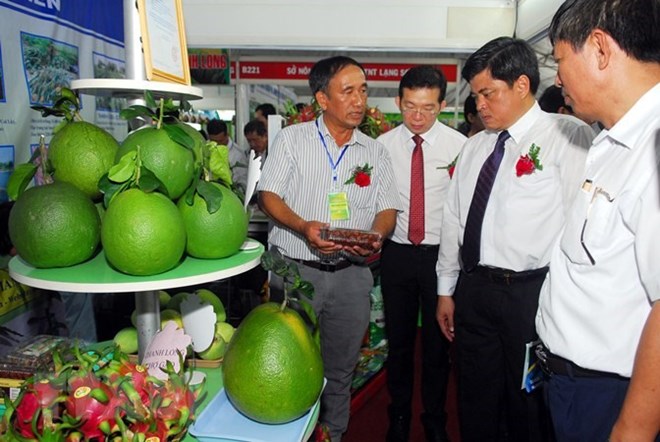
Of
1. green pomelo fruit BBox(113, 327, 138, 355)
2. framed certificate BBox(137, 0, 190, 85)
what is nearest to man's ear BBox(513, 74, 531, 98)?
framed certificate BBox(137, 0, 190, 85)

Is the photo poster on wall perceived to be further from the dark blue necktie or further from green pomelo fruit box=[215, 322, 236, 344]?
the dark blue necktie

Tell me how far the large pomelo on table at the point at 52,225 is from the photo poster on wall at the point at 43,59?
97 centimetres

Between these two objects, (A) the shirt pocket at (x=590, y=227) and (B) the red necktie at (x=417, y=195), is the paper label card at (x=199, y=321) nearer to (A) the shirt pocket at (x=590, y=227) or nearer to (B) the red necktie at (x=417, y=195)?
Result: (A) the shirt pocket at (x=590, y=227)

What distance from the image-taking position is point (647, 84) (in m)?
1.16

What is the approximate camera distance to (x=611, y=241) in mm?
1175

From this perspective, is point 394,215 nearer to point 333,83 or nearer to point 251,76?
point 333,83

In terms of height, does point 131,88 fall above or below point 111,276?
above

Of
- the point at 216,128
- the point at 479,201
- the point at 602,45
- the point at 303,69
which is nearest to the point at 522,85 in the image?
the point at 479,201

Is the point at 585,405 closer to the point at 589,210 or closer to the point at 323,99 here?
the point at 589,210

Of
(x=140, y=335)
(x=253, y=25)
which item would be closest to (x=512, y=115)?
(x=140, y=335)

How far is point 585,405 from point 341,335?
121 cm

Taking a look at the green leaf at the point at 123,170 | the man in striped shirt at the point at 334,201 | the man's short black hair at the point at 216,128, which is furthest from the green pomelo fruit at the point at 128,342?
the man's short black hair at the point at 216,128

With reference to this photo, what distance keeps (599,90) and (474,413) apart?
61.1 inches

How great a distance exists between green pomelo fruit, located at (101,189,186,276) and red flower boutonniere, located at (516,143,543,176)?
1.35 metres
